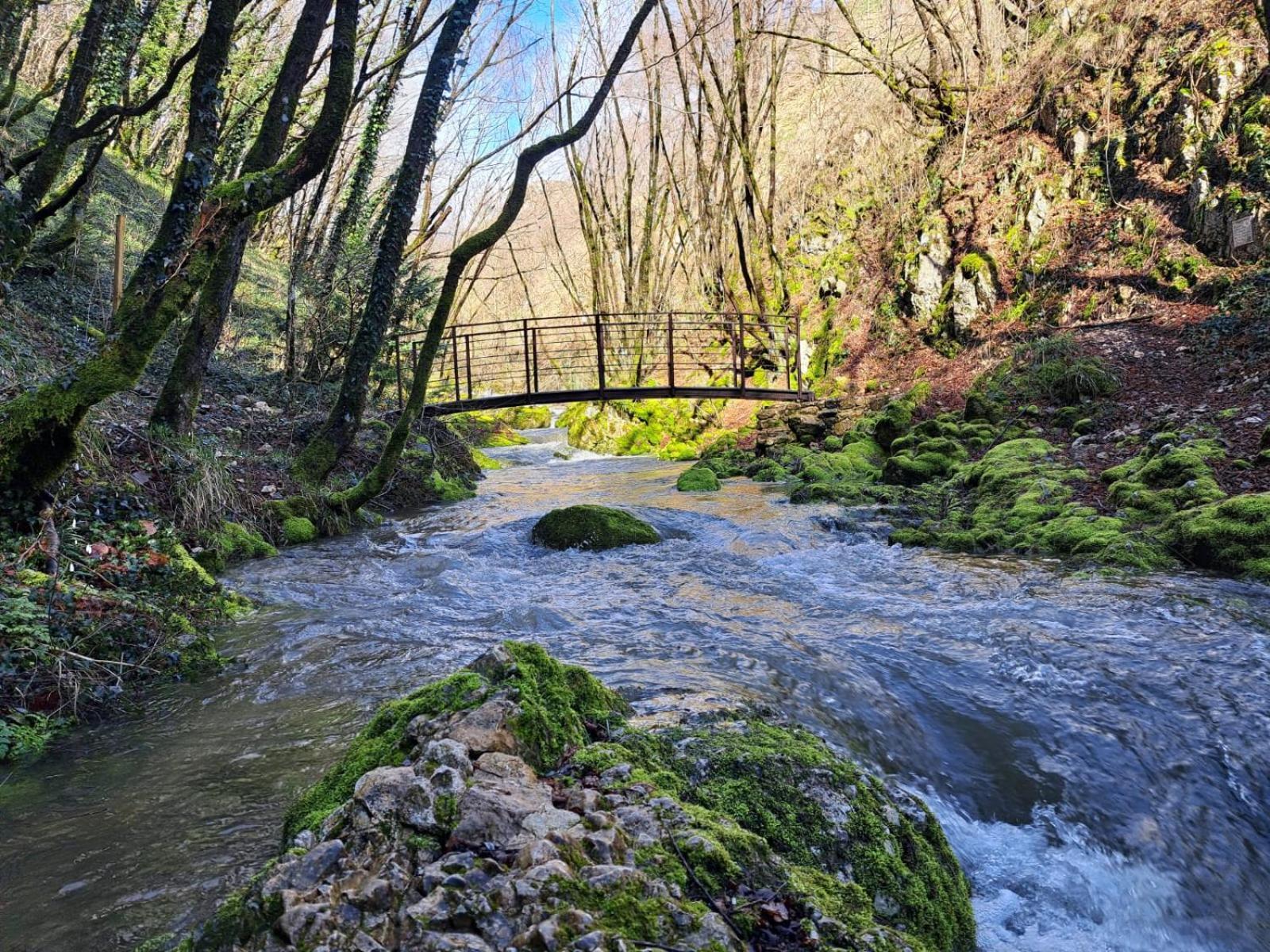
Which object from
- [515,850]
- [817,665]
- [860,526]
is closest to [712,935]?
[515,850]

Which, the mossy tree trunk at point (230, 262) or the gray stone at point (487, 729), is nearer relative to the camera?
the gray stone at point (487, 729)

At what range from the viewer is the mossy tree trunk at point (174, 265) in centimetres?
407

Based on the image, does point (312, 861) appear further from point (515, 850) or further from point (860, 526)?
point (860, 526)

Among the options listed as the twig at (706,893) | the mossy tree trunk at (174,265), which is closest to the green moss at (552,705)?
the twig at (706,893)

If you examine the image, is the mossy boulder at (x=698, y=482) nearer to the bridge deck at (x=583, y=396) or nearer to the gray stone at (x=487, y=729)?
the bridge deck at (x=583, y=396)

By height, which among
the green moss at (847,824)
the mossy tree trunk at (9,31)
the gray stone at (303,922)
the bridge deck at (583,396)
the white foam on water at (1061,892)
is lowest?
the white foam on water at (1061,892)

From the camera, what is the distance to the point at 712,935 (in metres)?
1.29

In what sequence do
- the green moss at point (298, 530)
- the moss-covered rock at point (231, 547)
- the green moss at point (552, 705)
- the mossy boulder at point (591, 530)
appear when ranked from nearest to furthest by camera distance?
1. the green moss at point (552, 705)
2. the moss-covered rock at point (231, 547)
3. the mossy boulder at point (591, 530)
4. the green moss at point (298, 530)

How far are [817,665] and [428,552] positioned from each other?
4486 millimetres

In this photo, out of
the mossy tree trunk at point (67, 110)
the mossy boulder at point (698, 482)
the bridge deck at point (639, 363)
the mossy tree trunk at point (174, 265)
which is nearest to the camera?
the mossy tree trunk at point (174, 265)

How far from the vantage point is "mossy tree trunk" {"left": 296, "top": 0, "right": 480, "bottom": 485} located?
323 inches

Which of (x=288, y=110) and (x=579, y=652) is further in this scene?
(x=288, y=110)

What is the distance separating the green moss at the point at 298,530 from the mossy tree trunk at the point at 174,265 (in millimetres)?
3056

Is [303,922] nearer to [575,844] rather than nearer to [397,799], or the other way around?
[397,799]
